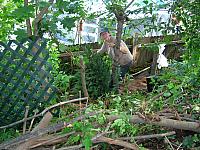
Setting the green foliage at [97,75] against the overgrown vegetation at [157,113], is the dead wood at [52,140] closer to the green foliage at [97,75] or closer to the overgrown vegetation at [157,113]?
the overgrown vegetation at [157,113]

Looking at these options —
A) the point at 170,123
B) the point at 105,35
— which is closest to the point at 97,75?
the point at 105,35

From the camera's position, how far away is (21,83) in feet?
13.9

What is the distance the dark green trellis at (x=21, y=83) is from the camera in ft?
13.1

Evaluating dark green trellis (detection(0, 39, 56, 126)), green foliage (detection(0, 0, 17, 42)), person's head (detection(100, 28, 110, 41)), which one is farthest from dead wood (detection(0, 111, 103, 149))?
person's head (detection(100, 28, 110, 41))

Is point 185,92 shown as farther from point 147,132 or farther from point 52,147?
point 52,147

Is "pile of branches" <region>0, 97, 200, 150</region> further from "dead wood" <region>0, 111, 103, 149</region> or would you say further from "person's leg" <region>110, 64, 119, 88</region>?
"person's leg" <region>110, 64, 119, 88</region>

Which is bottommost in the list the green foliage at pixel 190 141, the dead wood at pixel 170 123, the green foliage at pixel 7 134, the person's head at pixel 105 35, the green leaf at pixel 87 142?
the green foliage at pixel 7 134

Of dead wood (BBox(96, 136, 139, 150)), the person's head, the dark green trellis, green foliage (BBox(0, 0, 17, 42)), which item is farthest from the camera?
the person's head

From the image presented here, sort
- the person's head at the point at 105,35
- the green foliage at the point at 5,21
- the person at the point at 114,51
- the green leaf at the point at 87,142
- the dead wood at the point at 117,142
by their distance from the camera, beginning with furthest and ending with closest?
1. the person's head at the point at 105,35
2. the person at the point at 114,51
3. the green foliage at the point at 5,21
4. the dead wood at the point at 117,142
5. the green leaf at the point at 87,142

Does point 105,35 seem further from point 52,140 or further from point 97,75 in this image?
point 52,140

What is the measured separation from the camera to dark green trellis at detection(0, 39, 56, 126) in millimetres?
3979

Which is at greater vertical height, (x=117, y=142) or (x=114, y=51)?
(x=114, y=51)

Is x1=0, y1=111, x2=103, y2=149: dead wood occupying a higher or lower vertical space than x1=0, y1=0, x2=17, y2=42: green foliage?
lower

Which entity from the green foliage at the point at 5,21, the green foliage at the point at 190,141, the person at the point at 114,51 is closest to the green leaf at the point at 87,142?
the green foliage at the point at 190,141
